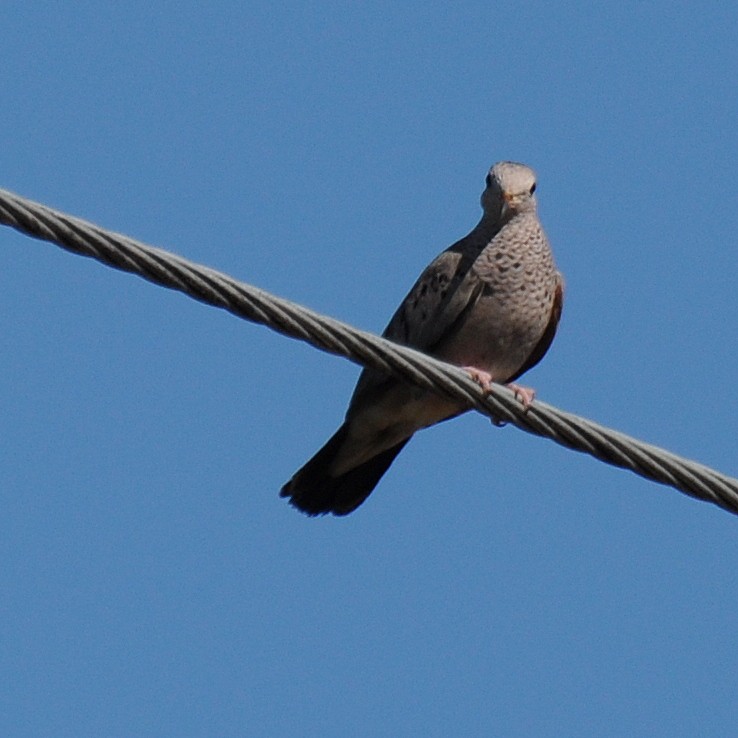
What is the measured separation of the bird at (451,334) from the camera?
845cm

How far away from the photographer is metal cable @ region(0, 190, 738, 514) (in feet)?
16.8

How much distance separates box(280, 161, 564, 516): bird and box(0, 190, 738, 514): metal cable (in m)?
2.49

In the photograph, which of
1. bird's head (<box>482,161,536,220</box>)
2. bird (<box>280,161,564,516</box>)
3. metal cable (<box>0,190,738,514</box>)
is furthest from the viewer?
bird's head (<box>482,161,536,220</box>)

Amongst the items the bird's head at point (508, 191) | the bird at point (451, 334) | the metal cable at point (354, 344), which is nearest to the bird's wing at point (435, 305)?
the bird at point (451, 334)

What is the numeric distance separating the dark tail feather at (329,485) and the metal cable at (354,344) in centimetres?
270

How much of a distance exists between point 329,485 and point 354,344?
326 cm

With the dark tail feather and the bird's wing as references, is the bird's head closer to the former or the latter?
the bird's wing

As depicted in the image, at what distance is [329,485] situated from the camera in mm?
8648

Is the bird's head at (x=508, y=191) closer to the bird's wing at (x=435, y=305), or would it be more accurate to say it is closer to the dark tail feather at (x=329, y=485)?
the bird's wing at (x=435, y=305)

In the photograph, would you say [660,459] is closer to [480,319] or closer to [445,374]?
[445,374]

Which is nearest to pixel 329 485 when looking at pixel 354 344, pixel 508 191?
pixel 508 191

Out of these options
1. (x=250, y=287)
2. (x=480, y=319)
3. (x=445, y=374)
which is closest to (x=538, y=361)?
(x=480, y=319)

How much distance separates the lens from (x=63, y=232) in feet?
16.7

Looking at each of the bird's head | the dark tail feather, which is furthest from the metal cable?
the bird's head
